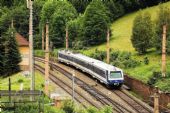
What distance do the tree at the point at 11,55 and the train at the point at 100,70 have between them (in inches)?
327

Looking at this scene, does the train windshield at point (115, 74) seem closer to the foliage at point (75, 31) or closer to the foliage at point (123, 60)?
the foliage at point (123, 60)

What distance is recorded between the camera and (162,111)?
48344 millimetres

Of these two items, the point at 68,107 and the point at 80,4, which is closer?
the point at 68,107

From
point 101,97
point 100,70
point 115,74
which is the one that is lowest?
point 101,97

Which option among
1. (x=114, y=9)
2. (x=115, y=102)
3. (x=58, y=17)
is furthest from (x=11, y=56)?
(x=114, y=9)

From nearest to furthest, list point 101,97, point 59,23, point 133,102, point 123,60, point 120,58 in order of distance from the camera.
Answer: point 133,102 < point 101,97 < point 123,60 < point 120,58 < point 59,23

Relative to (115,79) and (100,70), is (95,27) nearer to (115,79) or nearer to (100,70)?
(100,70)

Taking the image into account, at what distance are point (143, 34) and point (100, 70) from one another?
12392 mm

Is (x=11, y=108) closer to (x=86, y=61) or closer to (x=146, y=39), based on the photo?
(x=86, y=61)

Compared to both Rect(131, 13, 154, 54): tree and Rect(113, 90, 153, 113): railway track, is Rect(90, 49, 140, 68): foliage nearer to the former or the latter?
Rect(131, 13, 154, 54): tree

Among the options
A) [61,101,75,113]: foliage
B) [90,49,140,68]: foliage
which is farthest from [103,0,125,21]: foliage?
[61,101,75,113]: foliage

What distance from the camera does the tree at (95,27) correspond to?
279 feet

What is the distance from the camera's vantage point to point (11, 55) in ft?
208

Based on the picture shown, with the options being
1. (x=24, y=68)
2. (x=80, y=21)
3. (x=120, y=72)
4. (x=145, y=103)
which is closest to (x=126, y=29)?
(x=80, y=21)
